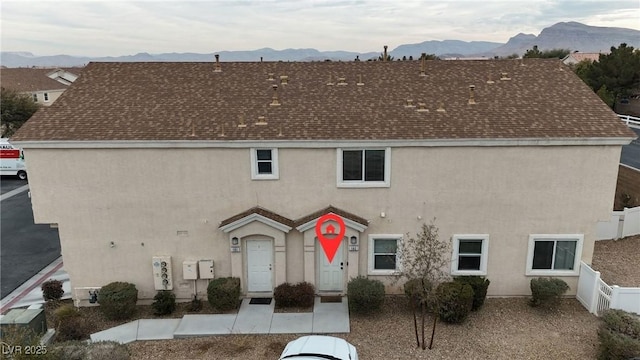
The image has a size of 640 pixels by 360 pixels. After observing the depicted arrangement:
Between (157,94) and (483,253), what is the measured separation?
12983mm

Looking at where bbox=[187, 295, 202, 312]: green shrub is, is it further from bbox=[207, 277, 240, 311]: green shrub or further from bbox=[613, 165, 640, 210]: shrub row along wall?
bbox=[613, 165, 640, 210]: shrub row along wall

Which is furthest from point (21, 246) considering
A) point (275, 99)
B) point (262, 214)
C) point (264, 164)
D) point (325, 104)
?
point (325, 104)

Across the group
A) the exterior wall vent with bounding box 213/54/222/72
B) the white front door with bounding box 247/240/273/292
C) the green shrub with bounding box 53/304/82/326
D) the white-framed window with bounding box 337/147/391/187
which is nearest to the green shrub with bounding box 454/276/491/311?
the white-framed window with bounding box 337/147/391/187

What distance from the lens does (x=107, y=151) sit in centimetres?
1462

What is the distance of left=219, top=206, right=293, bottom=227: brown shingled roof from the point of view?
48.9ft

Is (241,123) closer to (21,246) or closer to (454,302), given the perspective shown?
(454,302)

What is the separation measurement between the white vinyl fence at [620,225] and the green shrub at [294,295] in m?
14.1

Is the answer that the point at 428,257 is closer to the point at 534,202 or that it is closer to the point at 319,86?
the point at 534,202

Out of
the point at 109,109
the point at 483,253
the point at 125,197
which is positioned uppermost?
the point at 109,109

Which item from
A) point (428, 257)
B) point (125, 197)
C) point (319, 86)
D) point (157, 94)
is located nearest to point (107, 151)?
point (125, 197)

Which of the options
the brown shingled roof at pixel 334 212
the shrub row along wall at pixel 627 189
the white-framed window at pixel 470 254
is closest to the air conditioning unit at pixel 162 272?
the brown shingled roof at pixel 334 212

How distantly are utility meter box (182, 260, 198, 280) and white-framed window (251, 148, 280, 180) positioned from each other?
3.63 metres

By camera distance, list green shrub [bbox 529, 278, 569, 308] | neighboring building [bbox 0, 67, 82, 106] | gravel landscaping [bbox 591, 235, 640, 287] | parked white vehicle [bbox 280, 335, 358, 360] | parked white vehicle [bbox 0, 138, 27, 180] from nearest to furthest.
Answer: 1. parked white vehicle [bbox 280, 335, 358, 360]
2. green shrub [bbox 529, 278, 569, 308]
3. gravel landscaping [bbox 591, 235, 640, 287]
4. parked white vehicle [bbox 0, 138, 27, 180]
5. neighboring building [bbox 0, 67, 82, 106]

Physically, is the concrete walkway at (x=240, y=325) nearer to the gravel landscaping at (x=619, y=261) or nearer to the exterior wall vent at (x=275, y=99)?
the exterior wall vent at (x=275, y=99)
